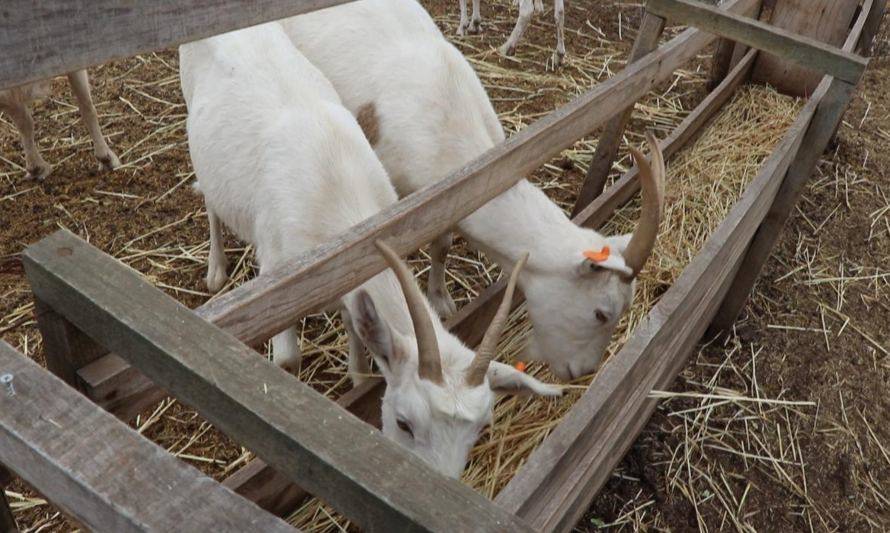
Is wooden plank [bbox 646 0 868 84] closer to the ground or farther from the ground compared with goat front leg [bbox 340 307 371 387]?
farther from the ground

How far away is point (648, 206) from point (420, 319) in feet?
4.16

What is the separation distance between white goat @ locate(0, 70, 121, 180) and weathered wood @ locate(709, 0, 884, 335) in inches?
164

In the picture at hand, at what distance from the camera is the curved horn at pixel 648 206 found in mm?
2908

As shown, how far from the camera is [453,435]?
2396 mm

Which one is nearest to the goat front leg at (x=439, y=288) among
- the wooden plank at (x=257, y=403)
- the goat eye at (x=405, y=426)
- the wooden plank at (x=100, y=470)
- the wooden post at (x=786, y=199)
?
the goat eye at (x=405, y=426)

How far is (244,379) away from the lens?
1.07 m

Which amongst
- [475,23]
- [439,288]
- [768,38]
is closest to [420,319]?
[439,288]

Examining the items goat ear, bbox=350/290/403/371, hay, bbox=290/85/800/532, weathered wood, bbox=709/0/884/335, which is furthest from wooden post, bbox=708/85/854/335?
goat ear, bbox=350/290/403/371

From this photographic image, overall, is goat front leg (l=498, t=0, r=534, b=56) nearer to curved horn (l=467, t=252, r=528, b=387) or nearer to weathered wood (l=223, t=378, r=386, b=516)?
weathered wood (l=223, t=378, r=386, b=516)

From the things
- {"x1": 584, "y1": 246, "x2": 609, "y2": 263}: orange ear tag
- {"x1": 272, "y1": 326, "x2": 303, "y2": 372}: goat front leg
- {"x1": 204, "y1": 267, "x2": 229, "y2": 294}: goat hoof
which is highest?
{"x1": 584, "y1": 246, "x2": 609, "y2": 263}: orange ear tag

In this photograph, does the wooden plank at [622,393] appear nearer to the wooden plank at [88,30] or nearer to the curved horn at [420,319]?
the curved horn at [420,319]

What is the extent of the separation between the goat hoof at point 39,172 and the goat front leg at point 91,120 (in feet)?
1.07

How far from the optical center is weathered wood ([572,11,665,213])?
163 inches

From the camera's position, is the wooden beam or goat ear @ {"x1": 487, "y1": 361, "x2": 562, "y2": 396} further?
goat ear @ {"x1": 487, "y1": 361, "x2": 562, "y2": 396}
